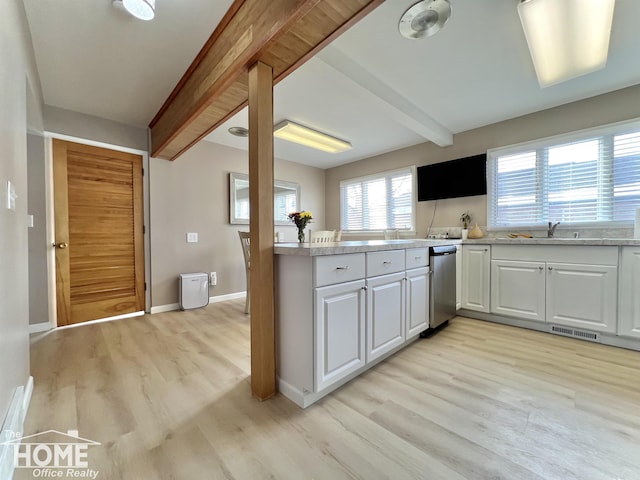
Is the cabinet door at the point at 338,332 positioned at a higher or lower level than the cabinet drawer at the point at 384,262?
lower

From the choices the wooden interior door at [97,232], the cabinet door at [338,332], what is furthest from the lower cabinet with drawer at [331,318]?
the wooden interior door at [97,232]

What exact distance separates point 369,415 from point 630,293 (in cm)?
257

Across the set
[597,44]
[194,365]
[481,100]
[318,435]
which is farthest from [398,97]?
[194,365]

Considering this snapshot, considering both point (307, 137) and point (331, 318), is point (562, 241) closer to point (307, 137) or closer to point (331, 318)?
point (331, 318)

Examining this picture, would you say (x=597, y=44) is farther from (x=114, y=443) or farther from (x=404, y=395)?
(x=114, y=443)

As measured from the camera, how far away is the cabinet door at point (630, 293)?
218 cm

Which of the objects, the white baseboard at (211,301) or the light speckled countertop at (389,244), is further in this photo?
the white baseboard at (211,301)

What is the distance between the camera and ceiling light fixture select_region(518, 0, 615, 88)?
5.03 feet

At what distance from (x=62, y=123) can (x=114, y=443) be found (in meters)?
3.32

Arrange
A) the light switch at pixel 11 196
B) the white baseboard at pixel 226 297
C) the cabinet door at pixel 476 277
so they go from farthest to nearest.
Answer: the white baseboard at pixel 226 297 < the cabinet door at pixel 476 277 < the light switch at pixel 11 196

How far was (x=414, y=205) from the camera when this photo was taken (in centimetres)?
416

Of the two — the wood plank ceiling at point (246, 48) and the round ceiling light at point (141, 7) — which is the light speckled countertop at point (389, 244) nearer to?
the wood plank ceiling at point (246, 48)

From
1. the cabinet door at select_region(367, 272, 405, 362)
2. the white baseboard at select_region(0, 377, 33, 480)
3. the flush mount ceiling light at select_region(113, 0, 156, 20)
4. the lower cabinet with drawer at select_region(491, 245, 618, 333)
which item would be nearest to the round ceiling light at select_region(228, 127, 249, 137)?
the flush mount ceiling light at select_region(113, 0, 156, 20)

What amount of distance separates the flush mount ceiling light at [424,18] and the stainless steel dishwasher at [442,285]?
5.75 feet
